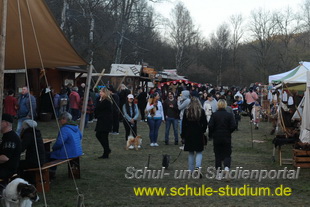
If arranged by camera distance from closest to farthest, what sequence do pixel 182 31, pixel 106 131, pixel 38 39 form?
pixel 38 39
pixel 106 131
pixel 182 31

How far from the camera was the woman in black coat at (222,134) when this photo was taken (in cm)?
925

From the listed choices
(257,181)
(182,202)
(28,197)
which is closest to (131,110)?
(257,181)

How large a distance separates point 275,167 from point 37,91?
15367 mm

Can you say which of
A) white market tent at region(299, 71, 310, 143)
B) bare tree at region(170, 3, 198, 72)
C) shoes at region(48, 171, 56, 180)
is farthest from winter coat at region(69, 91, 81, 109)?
bare tree at region(170, 3, 198, 72)

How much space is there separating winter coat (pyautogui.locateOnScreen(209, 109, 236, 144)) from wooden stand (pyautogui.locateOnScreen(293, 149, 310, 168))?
235 centimetres

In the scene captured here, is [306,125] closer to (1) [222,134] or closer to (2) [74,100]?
(1) [222,134]

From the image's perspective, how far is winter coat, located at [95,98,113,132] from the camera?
11480 mm

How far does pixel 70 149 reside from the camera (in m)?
8.89

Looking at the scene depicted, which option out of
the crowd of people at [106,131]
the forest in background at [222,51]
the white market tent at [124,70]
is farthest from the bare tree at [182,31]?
the crowd of people at [106,131]

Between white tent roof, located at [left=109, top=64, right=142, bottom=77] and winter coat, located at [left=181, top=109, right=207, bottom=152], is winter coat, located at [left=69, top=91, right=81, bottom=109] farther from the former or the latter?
winter coat, located at [left=181, top=109, right=207, bottom=152]

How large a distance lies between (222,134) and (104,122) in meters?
3.55

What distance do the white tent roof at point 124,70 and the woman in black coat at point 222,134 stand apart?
20201 mm

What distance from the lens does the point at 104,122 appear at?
11.5m

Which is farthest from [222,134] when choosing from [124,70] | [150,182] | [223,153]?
[124,70]
